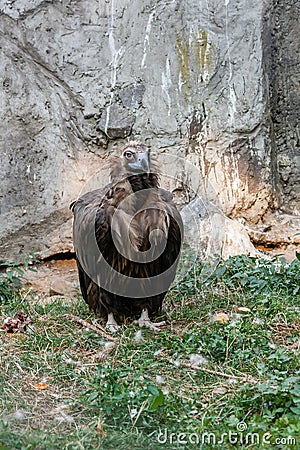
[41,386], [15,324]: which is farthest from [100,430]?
[15,324]

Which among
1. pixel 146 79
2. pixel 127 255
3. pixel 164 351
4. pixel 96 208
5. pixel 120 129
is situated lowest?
pixel 164 351

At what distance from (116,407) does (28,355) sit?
3.74ft

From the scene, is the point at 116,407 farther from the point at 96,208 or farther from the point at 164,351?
the point at 96,208

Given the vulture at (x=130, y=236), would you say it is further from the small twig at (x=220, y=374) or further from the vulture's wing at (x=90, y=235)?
the small twig at (x=220, y=374)

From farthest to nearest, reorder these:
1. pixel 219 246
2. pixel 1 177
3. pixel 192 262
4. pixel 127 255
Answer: pixel 1 177 < pixel 219 246 < pixel 192 262 < pixel 127 255

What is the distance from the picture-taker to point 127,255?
14.3 feet

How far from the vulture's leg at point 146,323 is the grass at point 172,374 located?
4.0 inches

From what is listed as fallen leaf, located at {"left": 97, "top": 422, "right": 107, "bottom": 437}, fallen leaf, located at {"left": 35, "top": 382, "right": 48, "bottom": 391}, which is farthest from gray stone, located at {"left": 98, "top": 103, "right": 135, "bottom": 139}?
fallen leaf, located at {"left": 97, "top": 422, "right": 107, "bottom": 437}

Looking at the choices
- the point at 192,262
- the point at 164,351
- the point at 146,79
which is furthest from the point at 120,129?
the point at 164,351

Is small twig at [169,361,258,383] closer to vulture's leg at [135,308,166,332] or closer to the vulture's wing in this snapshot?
vulture's leg at [135,308,166,332]

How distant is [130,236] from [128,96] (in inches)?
130

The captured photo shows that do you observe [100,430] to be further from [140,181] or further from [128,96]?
[128,96]

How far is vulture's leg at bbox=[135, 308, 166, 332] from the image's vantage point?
182 inches

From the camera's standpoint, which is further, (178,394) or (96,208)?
(96,208)
